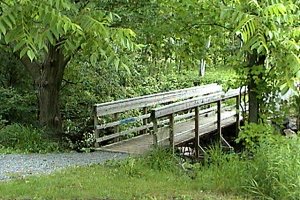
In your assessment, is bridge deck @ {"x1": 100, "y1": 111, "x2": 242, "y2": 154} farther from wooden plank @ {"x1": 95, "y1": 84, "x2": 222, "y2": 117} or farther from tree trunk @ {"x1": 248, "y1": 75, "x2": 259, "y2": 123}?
tree trunk @ {"x1": 248, "y1": 75, "x2": 259, "y2": 123}

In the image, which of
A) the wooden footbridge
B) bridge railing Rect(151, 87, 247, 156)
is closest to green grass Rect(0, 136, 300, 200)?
bridge railing Rect(151, 87, 247, 156)

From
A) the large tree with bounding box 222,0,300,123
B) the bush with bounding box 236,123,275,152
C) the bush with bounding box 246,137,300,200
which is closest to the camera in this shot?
the large tree with bounding box 222,0,300,123

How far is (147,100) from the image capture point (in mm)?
10531

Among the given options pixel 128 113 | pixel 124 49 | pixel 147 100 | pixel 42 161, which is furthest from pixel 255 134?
pixel 128 113

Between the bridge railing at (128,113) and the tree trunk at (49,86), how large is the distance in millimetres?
964

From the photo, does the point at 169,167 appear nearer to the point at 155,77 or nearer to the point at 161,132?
the point at 161,132

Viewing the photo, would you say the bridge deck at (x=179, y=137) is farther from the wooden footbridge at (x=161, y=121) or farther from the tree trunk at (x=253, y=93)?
the tree trunk at (x=253, y=93)

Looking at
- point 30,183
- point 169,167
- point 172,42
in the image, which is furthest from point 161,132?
point 30,183

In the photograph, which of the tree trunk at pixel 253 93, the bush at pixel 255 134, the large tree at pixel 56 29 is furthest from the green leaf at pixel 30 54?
the tree trunk at pixel 253 93

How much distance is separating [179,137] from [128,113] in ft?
8.02

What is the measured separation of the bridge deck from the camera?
893 cm

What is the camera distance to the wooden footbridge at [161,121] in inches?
343

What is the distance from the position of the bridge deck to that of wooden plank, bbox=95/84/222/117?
636 mm

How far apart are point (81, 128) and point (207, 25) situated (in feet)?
15.2
